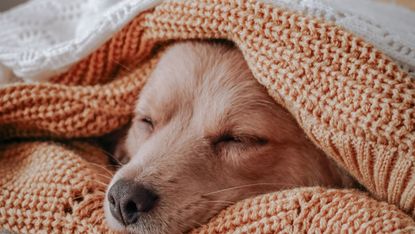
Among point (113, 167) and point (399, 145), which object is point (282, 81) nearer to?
point (399, 145)

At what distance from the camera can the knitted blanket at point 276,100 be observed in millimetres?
944

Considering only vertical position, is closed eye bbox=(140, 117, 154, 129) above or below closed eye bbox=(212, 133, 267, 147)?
below

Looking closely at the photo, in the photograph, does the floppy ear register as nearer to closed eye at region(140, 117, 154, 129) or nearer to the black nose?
closed eye at region(140, 117, 154, 129)

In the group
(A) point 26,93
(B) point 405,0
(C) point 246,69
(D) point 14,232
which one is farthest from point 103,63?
(B) point 405,0

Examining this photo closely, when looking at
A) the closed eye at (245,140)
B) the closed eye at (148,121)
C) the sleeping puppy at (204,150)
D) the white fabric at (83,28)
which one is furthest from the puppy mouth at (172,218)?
the white fabric at (83,28)

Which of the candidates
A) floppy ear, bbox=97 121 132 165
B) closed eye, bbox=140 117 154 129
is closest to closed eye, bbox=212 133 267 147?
closed eye, bbox=140 117 154 129

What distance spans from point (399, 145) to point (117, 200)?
612 mm

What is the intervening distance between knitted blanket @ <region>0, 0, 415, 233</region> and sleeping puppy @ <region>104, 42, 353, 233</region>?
67mm

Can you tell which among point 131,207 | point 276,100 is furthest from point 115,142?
point 276,100

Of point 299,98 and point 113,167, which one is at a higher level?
point 299,98

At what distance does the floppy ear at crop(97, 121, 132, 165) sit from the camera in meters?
1.56

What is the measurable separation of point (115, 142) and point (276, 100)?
604 mm

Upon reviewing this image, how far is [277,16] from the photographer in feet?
3.72

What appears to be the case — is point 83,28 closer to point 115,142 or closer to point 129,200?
point 115,142
